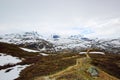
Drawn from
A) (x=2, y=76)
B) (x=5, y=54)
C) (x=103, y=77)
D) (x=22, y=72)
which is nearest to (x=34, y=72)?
(x=22, y=72)

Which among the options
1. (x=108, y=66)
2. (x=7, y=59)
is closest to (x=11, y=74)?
(x=7, y=59)

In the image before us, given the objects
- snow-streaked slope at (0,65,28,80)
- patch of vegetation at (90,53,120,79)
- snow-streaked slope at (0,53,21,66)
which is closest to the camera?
snow-streaked slope at (0,65,28,80)

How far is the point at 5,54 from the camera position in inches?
2606

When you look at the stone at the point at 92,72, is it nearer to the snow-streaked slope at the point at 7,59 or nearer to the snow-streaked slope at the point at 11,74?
the snow-streaked slope at the point at 11,74

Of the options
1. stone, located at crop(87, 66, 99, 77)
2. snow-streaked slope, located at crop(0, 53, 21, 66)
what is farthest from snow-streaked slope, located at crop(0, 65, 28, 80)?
stone, located at crop(87, 66, 99, 77)

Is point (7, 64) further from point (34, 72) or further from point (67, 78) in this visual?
point (67, 78)

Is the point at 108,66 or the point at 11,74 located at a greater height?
the point at 11,74

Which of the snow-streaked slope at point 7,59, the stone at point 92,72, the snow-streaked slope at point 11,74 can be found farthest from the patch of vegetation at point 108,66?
the snow-streaked slope at point 7,59

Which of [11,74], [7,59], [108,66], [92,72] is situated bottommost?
[108,66]

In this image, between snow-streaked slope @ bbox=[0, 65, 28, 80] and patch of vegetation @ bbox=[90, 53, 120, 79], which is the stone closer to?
patch of vegetation @ bbox=[90, 53, 120, 79]

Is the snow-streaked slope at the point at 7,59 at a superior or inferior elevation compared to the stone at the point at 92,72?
superior

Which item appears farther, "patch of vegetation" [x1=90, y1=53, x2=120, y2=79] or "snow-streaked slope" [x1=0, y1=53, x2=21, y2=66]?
"snow-streaked slope" [x1=0, y1=53, x2=21, y2=66]

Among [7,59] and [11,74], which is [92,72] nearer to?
[11,74]

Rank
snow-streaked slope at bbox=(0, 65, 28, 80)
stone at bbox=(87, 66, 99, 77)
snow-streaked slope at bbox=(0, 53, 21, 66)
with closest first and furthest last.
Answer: stone at bbox=(87, 66, 99, 77) < snow-streaked slope at bbox=(0, 65, 28, 80) < snow-streaked slope at bbox=(0, 53, 21, 66)
